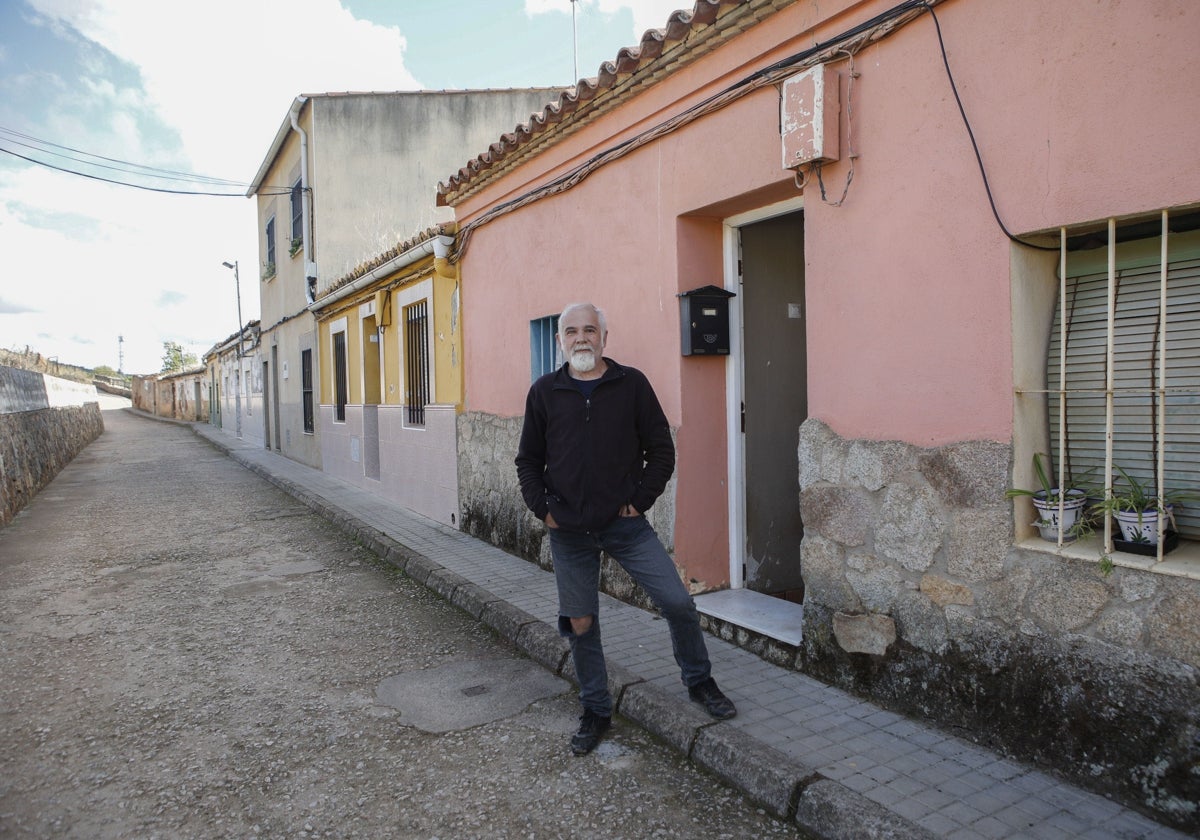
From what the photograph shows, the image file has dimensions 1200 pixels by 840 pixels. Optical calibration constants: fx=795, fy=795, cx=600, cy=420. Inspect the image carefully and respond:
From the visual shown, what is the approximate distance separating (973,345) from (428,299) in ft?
23.1

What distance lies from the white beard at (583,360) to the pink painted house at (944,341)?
1.28m

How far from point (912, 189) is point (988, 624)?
1.89 m

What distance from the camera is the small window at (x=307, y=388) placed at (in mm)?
16453

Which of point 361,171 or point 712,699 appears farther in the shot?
point 361,171

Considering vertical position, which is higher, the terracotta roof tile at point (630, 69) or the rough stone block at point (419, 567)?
the terracotta roof tile at point (630, 69)

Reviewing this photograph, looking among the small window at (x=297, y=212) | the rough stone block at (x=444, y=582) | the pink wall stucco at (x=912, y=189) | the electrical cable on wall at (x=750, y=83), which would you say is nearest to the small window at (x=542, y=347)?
the electrical cable on wall at (x=750, y=83)

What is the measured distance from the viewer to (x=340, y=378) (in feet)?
46.1

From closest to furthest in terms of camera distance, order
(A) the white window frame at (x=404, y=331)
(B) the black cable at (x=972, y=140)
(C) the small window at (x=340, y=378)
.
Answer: (B) the black cable at (x=972, y=140), (A) the white window frame at (x=404, y=331), (C) the small window at (x=340, y=378)

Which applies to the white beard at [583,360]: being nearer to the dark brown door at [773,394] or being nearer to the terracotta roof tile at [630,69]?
the dark brown door at [773,394]

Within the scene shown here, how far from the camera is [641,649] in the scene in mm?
4551

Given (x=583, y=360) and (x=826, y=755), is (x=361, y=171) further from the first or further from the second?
(x=826, y=755)

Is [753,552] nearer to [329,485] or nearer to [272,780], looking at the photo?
[272,780]

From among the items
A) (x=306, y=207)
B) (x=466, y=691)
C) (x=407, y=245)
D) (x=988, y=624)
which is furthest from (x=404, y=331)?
(x=988, y=624)

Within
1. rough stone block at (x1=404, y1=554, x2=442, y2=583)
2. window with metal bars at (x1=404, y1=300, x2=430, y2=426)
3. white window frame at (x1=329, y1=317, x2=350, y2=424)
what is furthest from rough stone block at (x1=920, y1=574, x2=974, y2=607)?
white window frame at (x1=329, y1=317, x2=350, y2=424)
